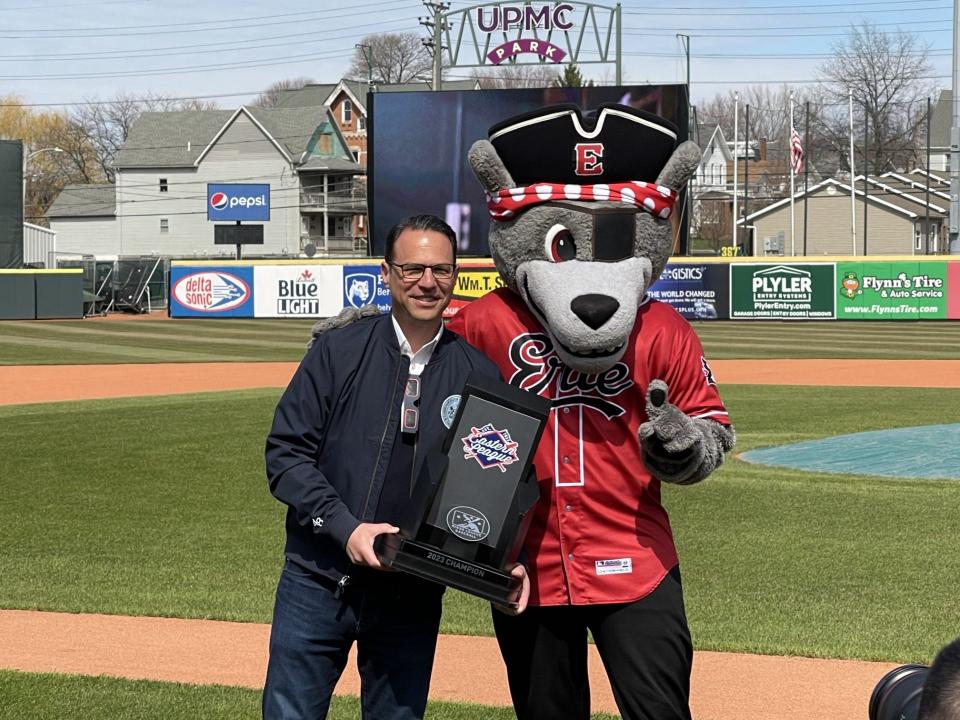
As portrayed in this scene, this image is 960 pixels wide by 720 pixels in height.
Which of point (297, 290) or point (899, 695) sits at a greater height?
point (297, 290)

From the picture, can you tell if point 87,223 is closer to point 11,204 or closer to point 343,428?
point 11,204

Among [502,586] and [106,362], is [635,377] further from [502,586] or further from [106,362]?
[106,362]

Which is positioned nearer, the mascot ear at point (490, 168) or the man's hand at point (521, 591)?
the man's hand at point (521, 591)

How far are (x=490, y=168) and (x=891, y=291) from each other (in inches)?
1345

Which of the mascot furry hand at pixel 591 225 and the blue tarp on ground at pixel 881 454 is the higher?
the mascot furry hand at pixel 591 225

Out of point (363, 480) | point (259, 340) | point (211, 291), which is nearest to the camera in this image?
point (363, 480)

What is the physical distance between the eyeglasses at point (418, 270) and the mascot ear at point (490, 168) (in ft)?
1.92

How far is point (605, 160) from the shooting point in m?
4.13

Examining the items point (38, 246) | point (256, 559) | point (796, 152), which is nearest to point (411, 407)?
point (256, 559)

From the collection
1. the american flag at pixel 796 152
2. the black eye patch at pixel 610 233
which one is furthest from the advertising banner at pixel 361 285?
the black eye patch at pixel 610 233

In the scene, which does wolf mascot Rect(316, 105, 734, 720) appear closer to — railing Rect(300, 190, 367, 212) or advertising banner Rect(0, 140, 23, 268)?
advertising banner Rect(0, 140, 23, 268)

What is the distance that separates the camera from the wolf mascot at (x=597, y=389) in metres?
3.76

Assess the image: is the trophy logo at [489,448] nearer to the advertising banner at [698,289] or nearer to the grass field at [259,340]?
the grass field at [259,340]

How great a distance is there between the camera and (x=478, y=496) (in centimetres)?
346
